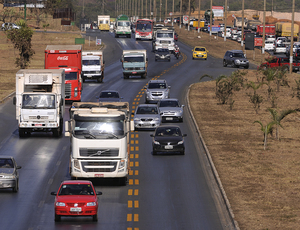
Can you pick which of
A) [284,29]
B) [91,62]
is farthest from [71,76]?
[284,29]

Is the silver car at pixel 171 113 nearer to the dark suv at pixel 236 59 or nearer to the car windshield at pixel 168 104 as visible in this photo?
the car windshield at pixel 168 104

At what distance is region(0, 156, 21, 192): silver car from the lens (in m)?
26.0

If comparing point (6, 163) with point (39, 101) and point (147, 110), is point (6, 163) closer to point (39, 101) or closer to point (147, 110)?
point (39, 101)

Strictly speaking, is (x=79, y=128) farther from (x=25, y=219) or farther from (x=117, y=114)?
(x=25, y=219)

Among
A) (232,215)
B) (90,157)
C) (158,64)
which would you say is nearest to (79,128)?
(90,157)

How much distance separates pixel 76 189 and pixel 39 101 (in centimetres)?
1741

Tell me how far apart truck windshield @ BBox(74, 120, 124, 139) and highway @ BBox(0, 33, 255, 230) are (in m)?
2.60

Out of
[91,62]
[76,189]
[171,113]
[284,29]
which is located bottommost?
[171,113]

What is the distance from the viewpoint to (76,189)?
22.1 m

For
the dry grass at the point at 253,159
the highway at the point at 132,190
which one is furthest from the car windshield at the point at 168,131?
the dry grass at the point at 253,159

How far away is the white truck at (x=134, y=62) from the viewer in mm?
68625

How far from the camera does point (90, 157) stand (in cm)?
2672

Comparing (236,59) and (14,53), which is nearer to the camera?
(236,59)

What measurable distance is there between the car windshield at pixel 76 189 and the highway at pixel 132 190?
3.73 ft
